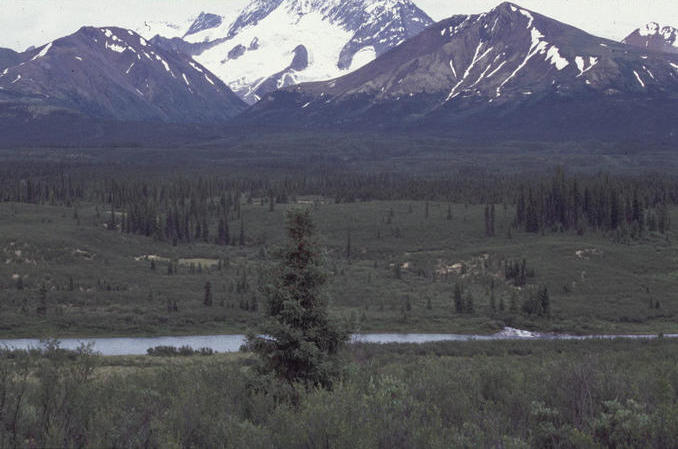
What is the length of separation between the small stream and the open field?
71.9 inches

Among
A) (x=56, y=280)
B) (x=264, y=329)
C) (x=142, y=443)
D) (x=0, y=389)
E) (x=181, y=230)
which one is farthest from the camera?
(x=181, y=230)

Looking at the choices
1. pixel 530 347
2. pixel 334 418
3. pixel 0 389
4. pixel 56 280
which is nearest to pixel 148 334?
pixel 56 280

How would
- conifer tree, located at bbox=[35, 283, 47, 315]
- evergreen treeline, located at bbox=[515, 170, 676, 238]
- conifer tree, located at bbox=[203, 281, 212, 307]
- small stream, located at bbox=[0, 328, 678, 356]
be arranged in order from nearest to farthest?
small stream, located at bbox=[0, 328, 678, 356] < conifer tree, located at bbox=[35, 283, 47, 315] < conifer tree, located at bbox=[203, 281, 212, 307] < evergreen treeline, located at bbox=[515, 170, 676, 238]

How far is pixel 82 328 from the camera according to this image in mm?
80188

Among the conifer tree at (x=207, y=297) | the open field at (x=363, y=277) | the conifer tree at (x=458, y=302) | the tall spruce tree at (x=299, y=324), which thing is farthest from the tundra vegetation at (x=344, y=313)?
the conifer tree at (x=458, y=302)

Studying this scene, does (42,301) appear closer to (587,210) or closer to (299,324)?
(299,324)

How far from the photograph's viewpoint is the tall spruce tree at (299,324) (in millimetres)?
29750

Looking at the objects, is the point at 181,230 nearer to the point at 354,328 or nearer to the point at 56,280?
the point at 56,280

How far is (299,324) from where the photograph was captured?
3036 cm

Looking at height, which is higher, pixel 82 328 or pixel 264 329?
pixel 264 329

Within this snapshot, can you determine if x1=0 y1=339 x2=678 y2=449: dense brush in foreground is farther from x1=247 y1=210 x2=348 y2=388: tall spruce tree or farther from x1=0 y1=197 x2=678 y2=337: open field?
x1=0 y1=197 x2=678 y2=337: open field

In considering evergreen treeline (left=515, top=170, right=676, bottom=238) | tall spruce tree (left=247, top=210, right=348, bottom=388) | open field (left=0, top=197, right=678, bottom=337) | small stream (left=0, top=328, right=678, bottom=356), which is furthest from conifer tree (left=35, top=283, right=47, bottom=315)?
evergreen treeline (left=515, top=170, right=676, bottom=238)

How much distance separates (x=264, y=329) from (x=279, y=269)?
8.01ft

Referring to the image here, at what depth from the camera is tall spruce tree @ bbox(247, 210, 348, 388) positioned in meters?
29.8
